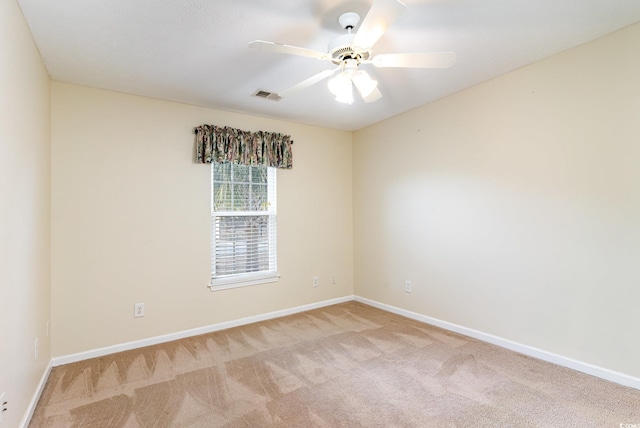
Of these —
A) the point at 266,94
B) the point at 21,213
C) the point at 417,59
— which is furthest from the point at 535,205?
the point at 21,213

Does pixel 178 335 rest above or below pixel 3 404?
below

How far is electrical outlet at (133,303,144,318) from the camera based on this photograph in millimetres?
3090

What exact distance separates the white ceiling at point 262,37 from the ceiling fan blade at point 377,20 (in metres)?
0.28

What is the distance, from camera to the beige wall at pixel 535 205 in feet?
7.36

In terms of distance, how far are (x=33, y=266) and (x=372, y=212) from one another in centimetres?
352

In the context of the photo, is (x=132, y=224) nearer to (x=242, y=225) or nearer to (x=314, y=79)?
(x=242, y=225)

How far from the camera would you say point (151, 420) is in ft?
6.43

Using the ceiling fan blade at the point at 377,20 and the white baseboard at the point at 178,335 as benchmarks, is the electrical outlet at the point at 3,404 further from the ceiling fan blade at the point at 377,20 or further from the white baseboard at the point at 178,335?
the ceiling fan blade at the point at 377,20

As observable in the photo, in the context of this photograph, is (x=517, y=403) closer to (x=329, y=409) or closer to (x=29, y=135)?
(x=329, y=409)

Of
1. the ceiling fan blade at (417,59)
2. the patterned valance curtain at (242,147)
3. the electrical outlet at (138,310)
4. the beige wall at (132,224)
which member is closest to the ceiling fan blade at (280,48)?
the ceiling fan blade at (417,59)

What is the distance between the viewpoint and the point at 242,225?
3.82 metres

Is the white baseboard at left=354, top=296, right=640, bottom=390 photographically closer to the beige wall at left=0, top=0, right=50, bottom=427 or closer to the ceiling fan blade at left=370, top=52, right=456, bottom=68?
the ceiling fan blade at left=370, top=52, right=456, bottom=68

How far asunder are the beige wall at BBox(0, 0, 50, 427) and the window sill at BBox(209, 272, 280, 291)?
147 centimetres

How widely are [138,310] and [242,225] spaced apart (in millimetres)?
1379
